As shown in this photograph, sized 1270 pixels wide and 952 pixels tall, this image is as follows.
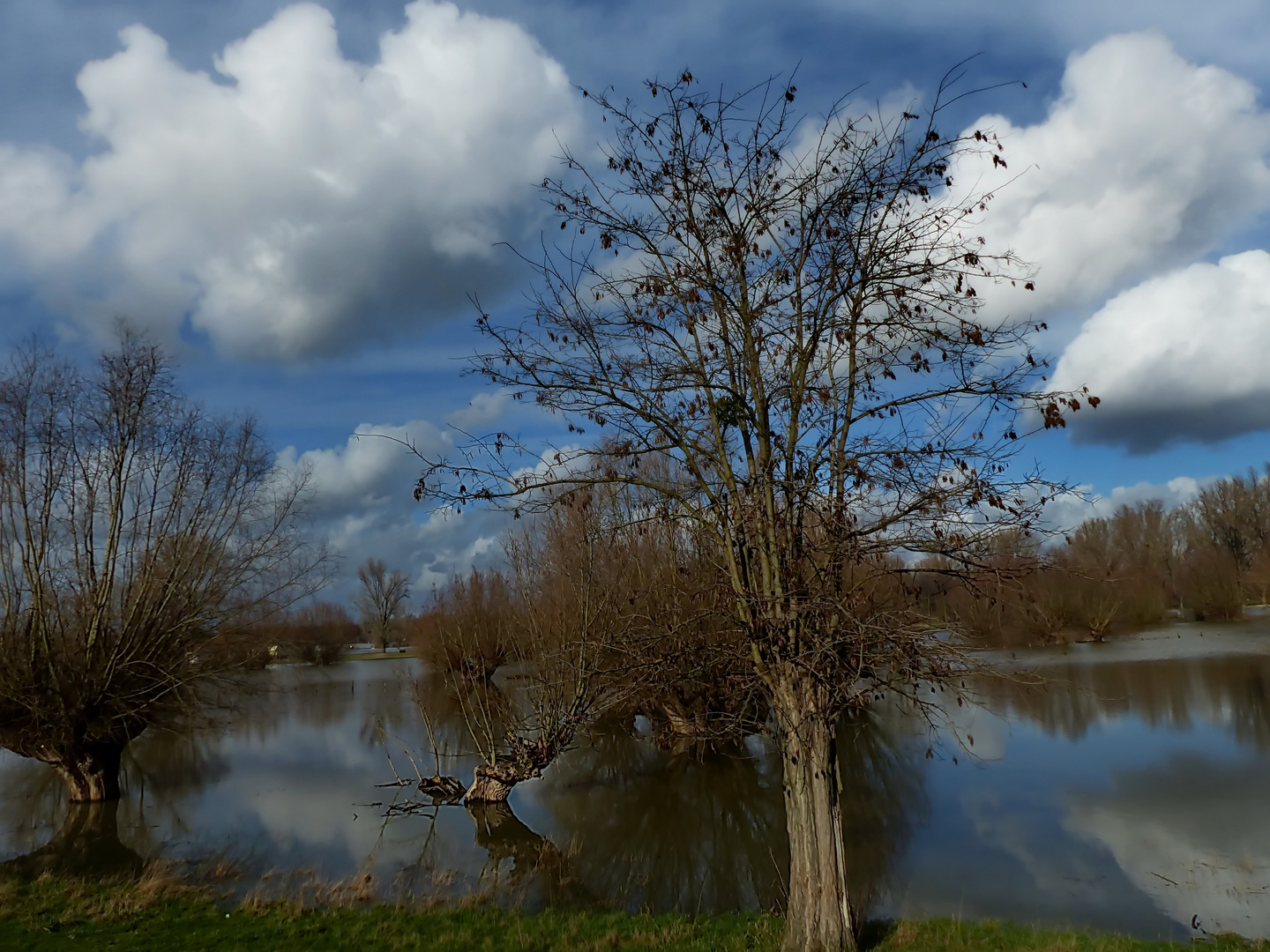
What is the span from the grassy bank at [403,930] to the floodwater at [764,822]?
1347mm

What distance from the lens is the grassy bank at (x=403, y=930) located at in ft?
24.0

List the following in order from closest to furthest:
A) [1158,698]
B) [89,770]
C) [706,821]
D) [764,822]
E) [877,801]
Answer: [764,822] < [706,821] < [877,801] < [89,770] < [1158,698]

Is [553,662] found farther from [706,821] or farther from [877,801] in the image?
[877,801]

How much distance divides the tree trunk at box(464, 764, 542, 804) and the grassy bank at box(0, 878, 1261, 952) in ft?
20.5

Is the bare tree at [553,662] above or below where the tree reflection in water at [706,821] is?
above

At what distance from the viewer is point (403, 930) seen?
8.43 m

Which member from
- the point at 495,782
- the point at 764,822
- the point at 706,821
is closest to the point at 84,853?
the point at 495,782

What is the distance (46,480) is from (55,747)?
4944 mm

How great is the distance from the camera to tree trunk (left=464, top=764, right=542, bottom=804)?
1570cm

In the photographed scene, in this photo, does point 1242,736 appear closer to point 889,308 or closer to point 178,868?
point 889,308

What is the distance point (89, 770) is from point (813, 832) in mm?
15800

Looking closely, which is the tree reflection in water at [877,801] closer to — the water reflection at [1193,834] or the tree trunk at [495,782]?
the water reflection at [1193,834]

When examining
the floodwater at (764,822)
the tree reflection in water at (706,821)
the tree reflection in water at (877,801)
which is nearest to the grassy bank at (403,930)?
the tree reflection in water at (877,801)

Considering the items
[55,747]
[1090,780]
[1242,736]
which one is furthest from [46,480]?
[1242,736]
